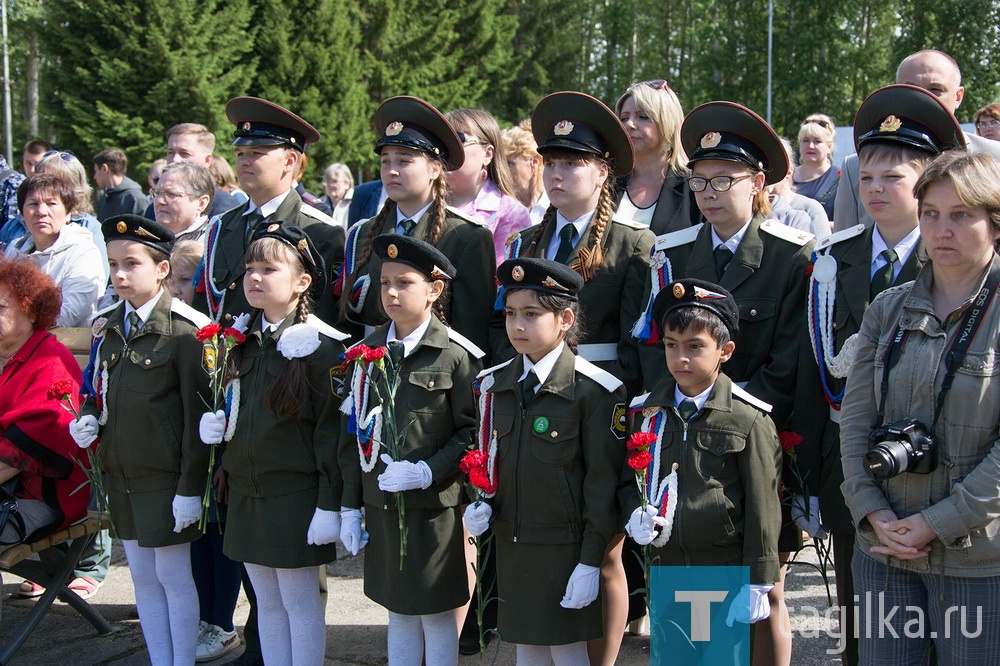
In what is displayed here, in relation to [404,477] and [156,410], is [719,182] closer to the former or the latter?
[404,477]

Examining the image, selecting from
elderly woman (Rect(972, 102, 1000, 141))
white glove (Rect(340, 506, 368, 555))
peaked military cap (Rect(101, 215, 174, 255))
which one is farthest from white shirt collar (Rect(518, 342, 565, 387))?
elderly woman (Rect(972, 102, 1000, 141))

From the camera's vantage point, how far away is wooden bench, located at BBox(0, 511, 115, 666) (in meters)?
4.53

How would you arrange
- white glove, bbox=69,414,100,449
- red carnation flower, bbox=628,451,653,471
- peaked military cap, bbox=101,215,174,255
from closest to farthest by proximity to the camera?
red carnation flower, bbox=628,451,653,471, white glove, bbox=69,414,100,449, peaked military cap, bbox=101,215,174,255

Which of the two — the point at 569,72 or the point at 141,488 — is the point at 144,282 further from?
the point at 569,72

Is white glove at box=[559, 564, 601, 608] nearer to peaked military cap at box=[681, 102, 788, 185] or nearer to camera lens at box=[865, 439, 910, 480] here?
camera lens at box=[865, 439, 910, 480]

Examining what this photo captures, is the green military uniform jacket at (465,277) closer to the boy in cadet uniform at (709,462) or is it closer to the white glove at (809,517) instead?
the boy in cadet uniform at (709,462)

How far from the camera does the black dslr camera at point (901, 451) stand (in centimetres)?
271

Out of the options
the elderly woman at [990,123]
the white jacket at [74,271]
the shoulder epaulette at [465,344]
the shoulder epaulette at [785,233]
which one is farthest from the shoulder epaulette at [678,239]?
the white jacket at [74,271]

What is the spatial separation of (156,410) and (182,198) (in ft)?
6.38

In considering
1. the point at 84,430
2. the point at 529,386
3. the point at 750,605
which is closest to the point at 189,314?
the point at 84,430

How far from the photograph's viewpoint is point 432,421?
379 centimetres

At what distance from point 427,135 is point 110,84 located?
22313 mm

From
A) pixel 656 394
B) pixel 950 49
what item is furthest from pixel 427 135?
pixel 950 49

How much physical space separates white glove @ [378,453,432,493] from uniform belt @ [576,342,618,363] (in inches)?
31.5
